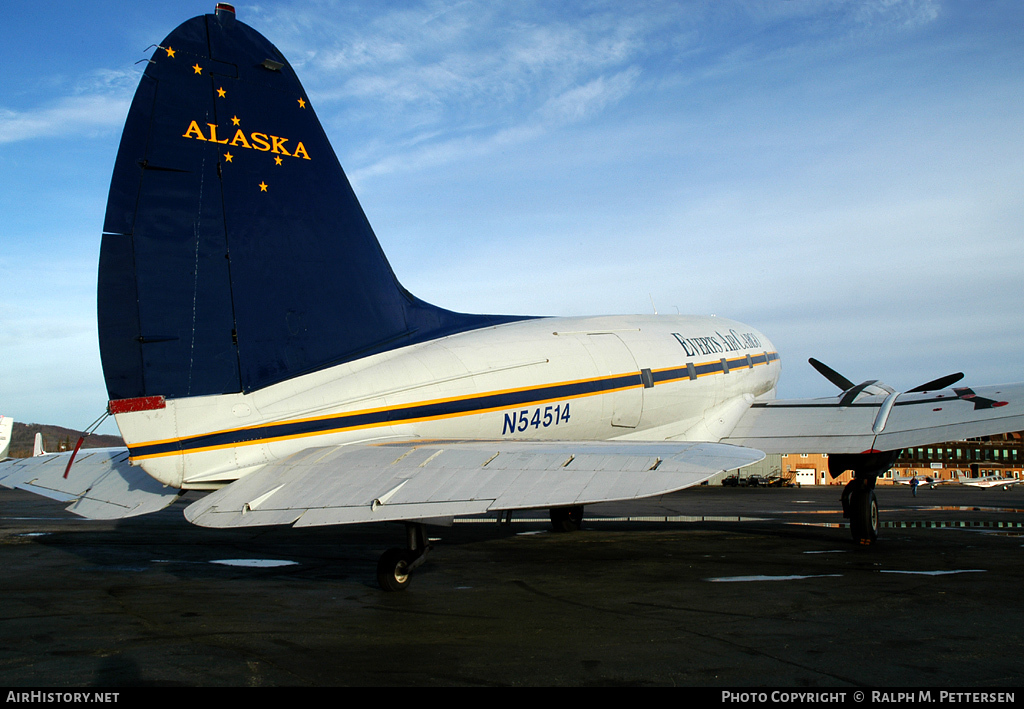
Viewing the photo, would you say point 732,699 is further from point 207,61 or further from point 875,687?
point 207,61

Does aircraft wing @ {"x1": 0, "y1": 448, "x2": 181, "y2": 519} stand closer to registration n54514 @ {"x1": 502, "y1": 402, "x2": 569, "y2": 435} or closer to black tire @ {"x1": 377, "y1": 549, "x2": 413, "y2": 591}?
black tire @ {"x1": 377, "y1": 549, "x2": 413, "y2": 591}

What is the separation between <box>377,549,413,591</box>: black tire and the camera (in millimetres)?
11070

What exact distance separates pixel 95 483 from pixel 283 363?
4396mm

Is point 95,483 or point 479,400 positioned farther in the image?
point 95,483

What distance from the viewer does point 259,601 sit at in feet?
35.9

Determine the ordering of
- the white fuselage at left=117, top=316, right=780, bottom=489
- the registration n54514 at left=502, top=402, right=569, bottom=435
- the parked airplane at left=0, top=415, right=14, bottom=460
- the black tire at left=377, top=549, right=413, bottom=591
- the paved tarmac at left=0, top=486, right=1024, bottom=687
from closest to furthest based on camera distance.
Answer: the paved tarmac at left=0, top=486, right=1024, bottom=687 → the white fuselage at left=117, top=316, right=780, bottom=489 → the black tire at left=377, top=549, right=413, bottom=591 → the registration n54514 at left=502, top=402, right=569, bottom=435 → the parked airplane at left=0, top=415, right=14, bottom=460

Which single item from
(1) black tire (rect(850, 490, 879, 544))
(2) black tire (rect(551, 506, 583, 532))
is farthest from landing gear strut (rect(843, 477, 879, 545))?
(2) black tire (rect(551, 506, 583, 532))

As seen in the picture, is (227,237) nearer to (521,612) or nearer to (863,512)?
(521,612)

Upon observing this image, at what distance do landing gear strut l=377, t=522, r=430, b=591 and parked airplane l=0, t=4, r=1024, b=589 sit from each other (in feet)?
0.09

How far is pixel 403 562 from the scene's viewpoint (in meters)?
11.1

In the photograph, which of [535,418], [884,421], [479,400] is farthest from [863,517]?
[479,400]

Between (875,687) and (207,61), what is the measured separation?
11138 millimetres

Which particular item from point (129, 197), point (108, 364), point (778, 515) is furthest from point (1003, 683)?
point (778, 515)

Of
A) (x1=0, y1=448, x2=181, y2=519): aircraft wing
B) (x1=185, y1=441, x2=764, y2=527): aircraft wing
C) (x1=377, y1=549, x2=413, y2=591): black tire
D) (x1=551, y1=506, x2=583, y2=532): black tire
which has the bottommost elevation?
(x1=551, y1=506, x2=583, y2=532): black tire
